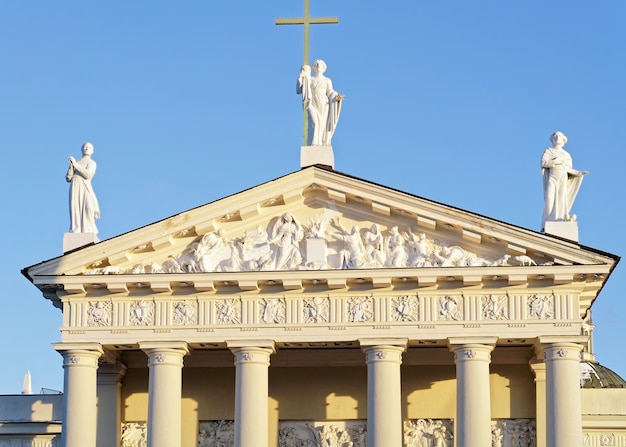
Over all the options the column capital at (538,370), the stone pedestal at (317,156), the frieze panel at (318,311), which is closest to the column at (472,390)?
the frieze panel at (318,311)

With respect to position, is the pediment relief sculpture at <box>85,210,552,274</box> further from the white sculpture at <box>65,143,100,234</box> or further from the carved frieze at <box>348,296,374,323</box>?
the white sculpture at <box>65,143,100,234</box>

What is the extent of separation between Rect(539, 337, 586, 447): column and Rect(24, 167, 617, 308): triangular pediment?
163 centimetres

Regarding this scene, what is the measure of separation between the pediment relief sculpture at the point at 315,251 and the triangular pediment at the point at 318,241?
22 millimetres

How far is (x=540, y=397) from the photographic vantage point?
119 feet

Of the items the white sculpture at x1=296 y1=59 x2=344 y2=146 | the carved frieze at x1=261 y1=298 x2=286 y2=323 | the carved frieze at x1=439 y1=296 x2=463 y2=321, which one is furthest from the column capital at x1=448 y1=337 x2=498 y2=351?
the white sculpture at x1=296 y1=59 x2=344 y2=146

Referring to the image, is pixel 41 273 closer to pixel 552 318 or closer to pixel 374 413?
pixel 374 413

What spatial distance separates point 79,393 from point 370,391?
6452 millimetres

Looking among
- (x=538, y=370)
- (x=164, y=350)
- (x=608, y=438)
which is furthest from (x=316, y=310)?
(x=608, y=438)

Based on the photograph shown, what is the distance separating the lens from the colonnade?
33.2m

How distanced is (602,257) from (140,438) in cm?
1171

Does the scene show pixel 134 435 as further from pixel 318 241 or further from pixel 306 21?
pixel 306 21

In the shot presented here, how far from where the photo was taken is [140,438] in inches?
1439

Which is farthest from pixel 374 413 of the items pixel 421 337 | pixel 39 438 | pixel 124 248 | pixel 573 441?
pixel 39 438

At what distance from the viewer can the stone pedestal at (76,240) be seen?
115 feet
